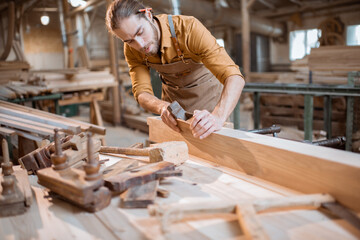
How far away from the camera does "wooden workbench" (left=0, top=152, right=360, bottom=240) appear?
1067 mm

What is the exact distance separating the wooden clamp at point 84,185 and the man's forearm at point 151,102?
1.20 m

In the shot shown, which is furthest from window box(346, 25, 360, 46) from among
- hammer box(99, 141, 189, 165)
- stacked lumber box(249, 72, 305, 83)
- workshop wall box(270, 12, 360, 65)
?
hammer box(99, 141, 189, 165)

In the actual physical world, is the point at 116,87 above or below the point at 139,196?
above

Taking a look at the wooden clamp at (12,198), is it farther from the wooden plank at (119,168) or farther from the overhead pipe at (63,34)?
the overhead pipe at (63,34)

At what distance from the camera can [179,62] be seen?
2656 millimetres

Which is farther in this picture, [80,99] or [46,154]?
[80,99]

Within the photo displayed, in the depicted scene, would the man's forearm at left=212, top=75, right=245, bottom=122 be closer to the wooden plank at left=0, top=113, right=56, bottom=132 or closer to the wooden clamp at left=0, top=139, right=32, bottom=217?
the wooden clamp at left=0, top=139, right=32, bottom=217

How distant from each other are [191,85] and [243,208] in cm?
198

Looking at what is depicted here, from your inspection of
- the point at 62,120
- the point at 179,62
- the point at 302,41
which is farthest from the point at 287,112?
the point at 302,41

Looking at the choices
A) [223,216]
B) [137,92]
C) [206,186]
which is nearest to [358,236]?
[223,216]

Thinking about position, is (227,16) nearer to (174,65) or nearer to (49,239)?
(174,65)

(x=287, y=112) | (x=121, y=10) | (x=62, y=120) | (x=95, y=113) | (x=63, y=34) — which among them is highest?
(x=63, y=34)

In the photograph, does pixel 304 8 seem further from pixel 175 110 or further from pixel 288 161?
pixel 288 161

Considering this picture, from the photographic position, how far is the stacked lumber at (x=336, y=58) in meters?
4.73
